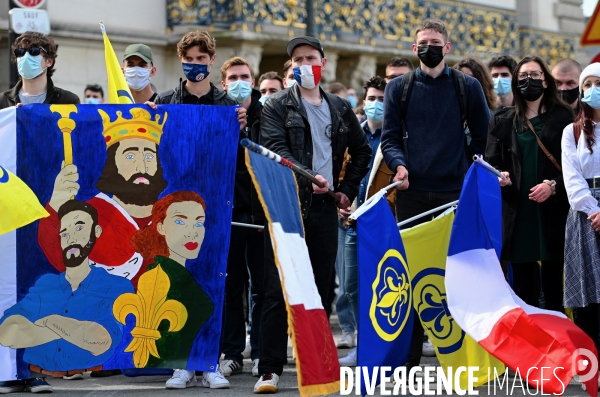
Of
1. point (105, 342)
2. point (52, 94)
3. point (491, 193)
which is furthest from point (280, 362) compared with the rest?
point (52, 94)

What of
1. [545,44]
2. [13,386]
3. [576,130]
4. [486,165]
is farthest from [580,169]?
[545,44]

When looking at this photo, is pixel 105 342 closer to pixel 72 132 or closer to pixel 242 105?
pixel 72 132

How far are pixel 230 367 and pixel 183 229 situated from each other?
1.24 m

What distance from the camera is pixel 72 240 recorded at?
24.0 ft

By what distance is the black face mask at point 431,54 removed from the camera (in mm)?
7562

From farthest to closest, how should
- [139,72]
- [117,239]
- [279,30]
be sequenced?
[279,30], [139,72], [117,239]

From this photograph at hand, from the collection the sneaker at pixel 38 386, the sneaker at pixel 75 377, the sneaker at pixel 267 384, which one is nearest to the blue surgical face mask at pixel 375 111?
the sneaker at pixel 267 384

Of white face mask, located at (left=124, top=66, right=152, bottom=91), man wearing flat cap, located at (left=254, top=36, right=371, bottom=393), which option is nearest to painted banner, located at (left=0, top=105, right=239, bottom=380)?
man wearing flat cap, located at (left=254, top=36, right=371, bottom=393)

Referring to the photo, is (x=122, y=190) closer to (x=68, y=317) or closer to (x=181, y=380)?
(x=68, y=317)

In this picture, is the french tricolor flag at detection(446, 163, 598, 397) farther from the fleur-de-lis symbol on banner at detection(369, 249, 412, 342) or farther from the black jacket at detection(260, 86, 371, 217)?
the black jacket at detection(260, 86, 371, 217)

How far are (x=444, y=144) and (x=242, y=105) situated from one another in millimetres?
1522

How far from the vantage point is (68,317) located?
7.23 m

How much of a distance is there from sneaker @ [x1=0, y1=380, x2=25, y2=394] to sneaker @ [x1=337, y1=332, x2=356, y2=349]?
3.13 metres

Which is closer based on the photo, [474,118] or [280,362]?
[280,362]
